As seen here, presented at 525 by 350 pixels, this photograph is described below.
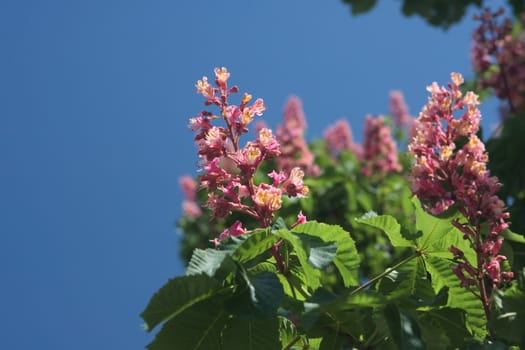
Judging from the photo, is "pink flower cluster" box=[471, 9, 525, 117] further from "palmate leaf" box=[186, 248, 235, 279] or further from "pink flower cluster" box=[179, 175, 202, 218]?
"pink flower cluster" box=[179, 175, 202, 218]

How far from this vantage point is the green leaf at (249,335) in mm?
1555

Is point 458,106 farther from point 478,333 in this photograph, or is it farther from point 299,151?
point 299,151

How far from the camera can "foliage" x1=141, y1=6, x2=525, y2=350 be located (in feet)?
4.90

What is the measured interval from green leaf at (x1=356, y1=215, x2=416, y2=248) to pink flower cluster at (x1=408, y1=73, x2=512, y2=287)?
0.50 feet

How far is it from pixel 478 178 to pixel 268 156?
1.98 ft

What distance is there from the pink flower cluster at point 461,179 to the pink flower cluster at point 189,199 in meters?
6.44

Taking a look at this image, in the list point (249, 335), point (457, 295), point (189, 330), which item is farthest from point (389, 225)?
point (189, 330)

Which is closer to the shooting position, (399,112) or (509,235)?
(509,235)

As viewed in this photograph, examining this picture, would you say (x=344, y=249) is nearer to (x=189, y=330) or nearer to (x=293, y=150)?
(x=189, y=330)

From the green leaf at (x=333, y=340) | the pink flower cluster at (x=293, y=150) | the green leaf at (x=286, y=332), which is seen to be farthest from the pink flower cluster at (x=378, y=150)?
the green leaf at (x=333, y=340)

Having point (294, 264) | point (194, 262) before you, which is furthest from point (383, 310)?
point (194, 262)

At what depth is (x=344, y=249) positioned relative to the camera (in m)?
1.74

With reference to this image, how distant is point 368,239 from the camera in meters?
6.17

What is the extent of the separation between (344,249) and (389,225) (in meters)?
0.16
